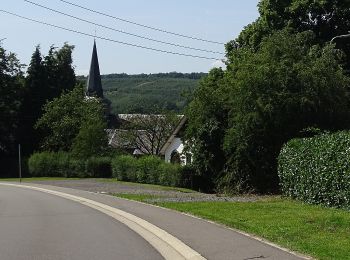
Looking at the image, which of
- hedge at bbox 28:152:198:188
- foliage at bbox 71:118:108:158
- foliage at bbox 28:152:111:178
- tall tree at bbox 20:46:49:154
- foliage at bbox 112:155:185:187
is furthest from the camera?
tall tree at bbox 20:46:49:154

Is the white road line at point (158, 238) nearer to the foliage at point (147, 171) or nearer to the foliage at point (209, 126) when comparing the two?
→ the foliage at point (209, 126)

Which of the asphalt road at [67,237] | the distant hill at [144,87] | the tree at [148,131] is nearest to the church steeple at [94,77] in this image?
the distant hill at [144,87]

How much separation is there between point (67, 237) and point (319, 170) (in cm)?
1090

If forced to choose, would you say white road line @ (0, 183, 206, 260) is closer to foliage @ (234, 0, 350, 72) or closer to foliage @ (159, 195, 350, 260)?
foliage @ (159, 195, 350, 260)

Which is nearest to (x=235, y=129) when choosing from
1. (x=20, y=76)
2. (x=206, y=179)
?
(x=206, y=179)

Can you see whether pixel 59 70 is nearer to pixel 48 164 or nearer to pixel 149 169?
pixel 48 164

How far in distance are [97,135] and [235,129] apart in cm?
2885

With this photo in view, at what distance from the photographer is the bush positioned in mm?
19281

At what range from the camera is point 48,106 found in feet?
219

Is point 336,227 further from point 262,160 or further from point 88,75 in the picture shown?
point 88,75

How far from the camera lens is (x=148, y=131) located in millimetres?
70438

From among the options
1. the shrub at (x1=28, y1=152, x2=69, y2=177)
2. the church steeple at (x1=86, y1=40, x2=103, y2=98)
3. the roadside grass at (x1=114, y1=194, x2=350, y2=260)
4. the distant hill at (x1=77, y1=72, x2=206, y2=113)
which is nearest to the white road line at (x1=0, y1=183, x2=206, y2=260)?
the roadside grass at (x1=114, y1=194, x2=350, y2=260)

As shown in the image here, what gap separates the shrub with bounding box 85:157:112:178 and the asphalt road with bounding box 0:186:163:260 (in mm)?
33963

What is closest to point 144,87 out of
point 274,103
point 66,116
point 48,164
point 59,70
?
point 59,70
